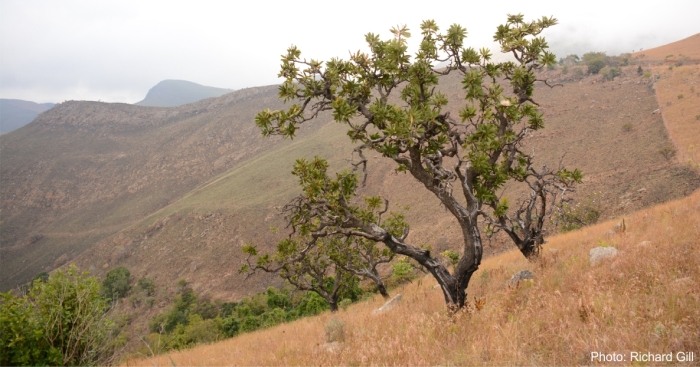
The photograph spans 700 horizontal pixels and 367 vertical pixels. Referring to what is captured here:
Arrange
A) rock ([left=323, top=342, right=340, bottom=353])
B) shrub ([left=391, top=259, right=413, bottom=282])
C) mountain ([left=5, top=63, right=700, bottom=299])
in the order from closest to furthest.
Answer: rock ([left=323, top=342, right=340, bottom=353]) → shrub ([left=391, top=259, right=413, bottom=282]) → mountain ([left=5, top=63, right=700, bottom=299])

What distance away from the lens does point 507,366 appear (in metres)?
3.30

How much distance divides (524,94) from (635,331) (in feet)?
15.0

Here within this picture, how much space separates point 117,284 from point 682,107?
55.7m

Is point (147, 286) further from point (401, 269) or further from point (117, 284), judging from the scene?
point (401, 269)

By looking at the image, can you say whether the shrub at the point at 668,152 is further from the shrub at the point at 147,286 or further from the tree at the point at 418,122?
the shrub at the point at 147,286

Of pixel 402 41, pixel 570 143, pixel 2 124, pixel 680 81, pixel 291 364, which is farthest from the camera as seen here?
pixel 2 124

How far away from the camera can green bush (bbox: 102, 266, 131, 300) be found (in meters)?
33.1

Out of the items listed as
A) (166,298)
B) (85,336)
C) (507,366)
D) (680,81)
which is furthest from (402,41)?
(680,81)

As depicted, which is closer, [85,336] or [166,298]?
[85,336]

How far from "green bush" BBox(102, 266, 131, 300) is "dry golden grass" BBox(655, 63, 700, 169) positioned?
46396mm

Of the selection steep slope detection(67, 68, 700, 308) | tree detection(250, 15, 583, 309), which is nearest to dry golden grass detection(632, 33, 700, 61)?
steep slope detection(67, 68, 700, 308)

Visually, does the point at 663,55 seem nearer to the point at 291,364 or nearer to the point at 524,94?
the point at 524,94

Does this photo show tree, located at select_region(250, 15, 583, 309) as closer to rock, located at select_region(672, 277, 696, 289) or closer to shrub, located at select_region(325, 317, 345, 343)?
shrub, located at select_region(325, 317, 345, 343)

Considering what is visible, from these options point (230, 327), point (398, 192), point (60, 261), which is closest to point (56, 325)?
point (230, 327)
